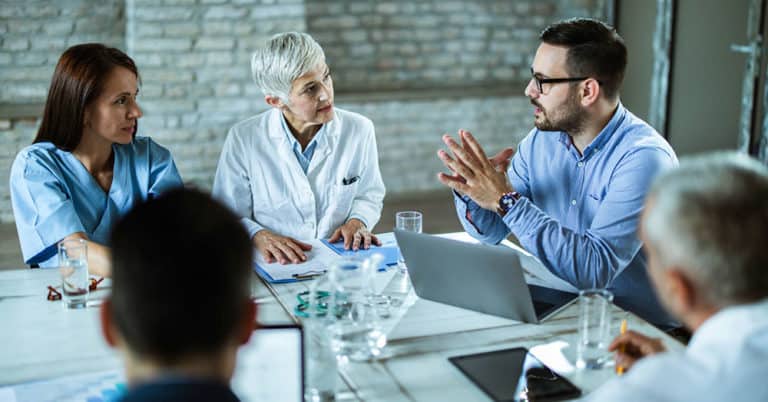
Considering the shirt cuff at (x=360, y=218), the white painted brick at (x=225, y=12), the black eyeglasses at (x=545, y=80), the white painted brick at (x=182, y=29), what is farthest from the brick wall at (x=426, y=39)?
the black eyeglasses at (x=545, y=80)

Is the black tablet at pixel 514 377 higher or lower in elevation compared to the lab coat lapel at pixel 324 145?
lower

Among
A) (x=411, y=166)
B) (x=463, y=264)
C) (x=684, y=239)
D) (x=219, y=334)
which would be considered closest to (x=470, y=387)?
(x=463, y=264)

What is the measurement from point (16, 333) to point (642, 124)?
1.68m

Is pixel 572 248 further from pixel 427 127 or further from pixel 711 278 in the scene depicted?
pixel 427 127

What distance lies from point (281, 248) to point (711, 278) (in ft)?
4.29

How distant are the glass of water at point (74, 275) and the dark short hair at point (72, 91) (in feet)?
1.74

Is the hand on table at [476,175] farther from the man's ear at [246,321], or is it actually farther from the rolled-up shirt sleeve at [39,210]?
the man's ear at [246,321]

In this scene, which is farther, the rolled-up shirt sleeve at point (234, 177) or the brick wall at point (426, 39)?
the brick wall at point (426, 39)

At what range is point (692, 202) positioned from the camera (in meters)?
1.07

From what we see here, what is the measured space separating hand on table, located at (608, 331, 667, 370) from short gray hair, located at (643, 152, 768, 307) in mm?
403

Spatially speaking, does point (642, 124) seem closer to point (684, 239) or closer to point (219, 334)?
point (684, 239)

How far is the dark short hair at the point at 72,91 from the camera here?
2.26m

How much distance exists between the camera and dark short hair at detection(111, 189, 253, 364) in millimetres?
888

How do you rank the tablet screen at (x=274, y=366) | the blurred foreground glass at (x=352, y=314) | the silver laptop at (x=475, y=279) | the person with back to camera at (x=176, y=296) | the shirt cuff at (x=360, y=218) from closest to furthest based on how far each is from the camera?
the person with back to camera at (x=176, y=296) < the tablet screen at (x=274, y=366) < the blurred foreground glass at (x=352, y=314) < the silver laptop at (x=475, y=279) < the shirt cuff at (x=360, y=218)
